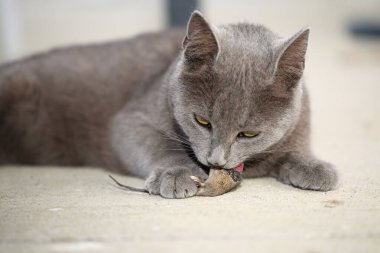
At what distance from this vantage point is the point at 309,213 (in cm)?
152

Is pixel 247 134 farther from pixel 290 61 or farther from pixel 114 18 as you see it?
pixel 114 18

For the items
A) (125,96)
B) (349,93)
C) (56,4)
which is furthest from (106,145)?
(56,4)

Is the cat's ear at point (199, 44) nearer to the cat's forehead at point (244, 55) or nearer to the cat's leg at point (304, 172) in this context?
the cat's forehead at point (244, 55)

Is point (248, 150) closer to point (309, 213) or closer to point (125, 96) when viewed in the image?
point (309, 213)

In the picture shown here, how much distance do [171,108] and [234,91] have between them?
0.35 m

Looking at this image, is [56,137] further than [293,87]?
Yes

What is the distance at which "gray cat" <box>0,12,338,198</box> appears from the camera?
1699 mm

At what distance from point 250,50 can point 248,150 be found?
1.03 ft

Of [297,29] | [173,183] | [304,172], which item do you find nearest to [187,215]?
[173,183]

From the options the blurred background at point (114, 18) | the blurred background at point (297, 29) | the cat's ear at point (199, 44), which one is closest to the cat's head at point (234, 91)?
the cat's ear at point (199, 44)

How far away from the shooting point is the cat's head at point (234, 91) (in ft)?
5.50

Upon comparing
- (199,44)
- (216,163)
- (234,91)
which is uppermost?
(199,44)

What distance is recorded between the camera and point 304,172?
182cm

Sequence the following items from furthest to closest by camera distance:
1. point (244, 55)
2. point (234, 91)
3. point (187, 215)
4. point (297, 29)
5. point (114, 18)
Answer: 1. point (114, 18)
2. point (297, 29)
3. point (244, 55)
4. point (234, 91)
5. point (187, 215)
